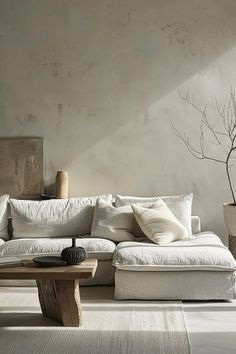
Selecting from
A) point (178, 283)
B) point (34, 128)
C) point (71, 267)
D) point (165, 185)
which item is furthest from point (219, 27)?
point (71, 267)

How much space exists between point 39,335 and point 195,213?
3021 mm

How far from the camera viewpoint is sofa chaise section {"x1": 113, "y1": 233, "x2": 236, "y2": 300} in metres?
5.30

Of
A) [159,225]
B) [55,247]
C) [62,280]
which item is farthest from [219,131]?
[62,280]

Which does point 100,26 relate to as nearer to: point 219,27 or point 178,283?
point 219,27

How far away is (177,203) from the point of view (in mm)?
6465

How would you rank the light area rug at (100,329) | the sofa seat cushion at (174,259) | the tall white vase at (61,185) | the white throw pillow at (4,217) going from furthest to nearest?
the tall white vase at (61,185) < the white throw pillow at (4,217) < the sofa seat cushion at (174,259) < the light area rug at (100,329)

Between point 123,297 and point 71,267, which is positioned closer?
point 71,267

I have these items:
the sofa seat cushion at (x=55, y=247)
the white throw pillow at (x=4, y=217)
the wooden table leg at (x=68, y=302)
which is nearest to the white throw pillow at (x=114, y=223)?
the sofa seat cushion at (x=55, y=247)

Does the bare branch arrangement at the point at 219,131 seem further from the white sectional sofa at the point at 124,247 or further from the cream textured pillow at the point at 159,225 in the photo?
the cream textured pillow at the point at 159,225

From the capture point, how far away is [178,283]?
532 cm

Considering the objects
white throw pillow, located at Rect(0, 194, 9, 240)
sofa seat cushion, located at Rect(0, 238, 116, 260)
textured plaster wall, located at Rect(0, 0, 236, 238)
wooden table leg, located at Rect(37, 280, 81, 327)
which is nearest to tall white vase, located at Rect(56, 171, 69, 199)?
textured plaster wall, located at Rect(0, 0, 236, 238)

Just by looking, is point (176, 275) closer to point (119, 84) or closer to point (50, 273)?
point (50, 273)

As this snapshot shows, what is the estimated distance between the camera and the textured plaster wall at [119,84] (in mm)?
6867

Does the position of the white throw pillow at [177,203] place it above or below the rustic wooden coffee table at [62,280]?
above
